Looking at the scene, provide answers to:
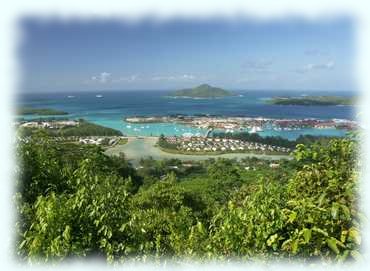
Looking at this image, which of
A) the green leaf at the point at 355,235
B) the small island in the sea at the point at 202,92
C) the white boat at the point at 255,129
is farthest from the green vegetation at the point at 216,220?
the small island in the sea at the point at 202,92

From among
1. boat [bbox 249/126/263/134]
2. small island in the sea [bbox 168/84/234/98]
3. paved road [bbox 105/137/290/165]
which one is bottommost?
paved road [bbox 105/137/290/165]

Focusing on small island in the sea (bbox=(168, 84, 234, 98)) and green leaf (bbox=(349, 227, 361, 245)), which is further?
small island in the sea (bbox=(168, 84, 234, 98))

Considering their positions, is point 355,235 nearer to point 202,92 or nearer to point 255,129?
point 255,129

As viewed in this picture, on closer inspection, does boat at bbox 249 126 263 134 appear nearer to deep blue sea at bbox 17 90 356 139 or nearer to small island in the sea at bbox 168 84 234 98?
deep blue sea at bbox 17 90 356 139

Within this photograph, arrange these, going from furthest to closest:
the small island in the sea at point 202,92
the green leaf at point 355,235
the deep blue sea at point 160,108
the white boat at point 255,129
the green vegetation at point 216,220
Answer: the small island in the sea at point 202,92 → the white boat at point 255,129 → the deep blue sea at point 160,108 → the green vegetation at point 216,220 → the green leaf at point 355,235

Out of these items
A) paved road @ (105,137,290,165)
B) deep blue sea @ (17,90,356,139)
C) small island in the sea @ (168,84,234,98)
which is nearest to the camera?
paved road @ (105,137,290,165)

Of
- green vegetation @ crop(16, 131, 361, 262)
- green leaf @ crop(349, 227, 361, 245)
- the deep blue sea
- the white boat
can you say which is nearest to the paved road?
the deep blue sea

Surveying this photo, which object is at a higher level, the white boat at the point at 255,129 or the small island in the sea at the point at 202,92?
the small island in the sea at the point at 202,92

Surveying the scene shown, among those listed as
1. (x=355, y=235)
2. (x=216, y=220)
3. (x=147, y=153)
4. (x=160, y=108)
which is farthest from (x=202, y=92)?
(x=355, y=235)

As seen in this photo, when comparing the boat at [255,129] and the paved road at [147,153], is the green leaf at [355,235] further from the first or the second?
the boat at [255,129]
